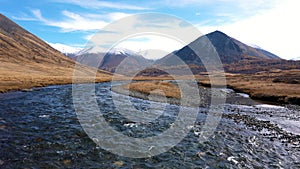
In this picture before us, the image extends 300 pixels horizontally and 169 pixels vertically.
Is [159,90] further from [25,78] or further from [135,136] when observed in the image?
[25,78]

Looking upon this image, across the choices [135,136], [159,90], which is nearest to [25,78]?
[159,90]

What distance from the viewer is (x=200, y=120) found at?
34531 millimetres

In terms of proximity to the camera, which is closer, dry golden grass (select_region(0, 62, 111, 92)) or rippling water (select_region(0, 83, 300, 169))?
rippling water (select_region(0, 83, 300, 169))

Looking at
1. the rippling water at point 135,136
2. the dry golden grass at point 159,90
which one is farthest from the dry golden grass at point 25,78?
the dry golden grass at point 159,90

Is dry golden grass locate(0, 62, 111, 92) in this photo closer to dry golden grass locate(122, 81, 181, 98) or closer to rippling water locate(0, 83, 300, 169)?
rippling water locate(0, 83, 300, 169)

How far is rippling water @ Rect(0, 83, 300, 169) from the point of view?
18.0 meters

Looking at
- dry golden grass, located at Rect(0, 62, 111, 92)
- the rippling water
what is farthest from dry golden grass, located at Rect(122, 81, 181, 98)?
dry golden grass, located at Rect(0, 62, 111, 92)

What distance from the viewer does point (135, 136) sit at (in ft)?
82.5

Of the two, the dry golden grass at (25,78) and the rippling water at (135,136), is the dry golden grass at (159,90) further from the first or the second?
the dry golden grass at (25,78)

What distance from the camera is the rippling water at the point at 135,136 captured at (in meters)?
18.0

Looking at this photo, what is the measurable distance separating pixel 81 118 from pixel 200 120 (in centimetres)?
1846

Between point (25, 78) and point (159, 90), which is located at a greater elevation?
point (25, 78)

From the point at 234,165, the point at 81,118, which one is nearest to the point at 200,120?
the point at 234,165

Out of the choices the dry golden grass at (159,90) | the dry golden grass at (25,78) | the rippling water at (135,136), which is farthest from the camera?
the dry golden grass at (159,90)
